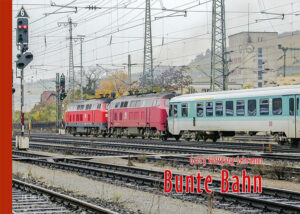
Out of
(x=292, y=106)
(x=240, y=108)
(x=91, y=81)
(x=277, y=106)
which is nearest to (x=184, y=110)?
(x=240, y=108)

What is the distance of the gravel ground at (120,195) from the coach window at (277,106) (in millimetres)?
12491

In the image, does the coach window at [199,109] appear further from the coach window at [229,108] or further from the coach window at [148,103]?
the coach window at [148,103]

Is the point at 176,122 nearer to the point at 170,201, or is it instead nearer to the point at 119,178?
the point at 119,178

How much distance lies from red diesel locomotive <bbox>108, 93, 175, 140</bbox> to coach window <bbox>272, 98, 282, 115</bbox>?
1200cm

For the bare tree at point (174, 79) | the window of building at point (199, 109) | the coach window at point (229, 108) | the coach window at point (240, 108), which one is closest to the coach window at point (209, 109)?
the window of building at point (199, 109)

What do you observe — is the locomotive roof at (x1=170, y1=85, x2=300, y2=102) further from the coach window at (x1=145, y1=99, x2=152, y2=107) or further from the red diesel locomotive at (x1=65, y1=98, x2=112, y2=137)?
the red diesel locomotive at (x1=65, y1=98, x2=112, y2=137)

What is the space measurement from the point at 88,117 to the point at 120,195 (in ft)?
126

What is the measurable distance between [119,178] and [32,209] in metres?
5.65

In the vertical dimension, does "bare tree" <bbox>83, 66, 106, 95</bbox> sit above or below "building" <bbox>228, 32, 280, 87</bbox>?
below

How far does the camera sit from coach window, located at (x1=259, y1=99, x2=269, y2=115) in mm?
26203

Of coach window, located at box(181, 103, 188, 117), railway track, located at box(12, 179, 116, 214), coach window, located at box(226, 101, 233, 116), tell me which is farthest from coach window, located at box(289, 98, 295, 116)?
railway track, located at box(12, 179, 116, 214)

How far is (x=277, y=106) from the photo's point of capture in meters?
25.6

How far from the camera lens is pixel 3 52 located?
298cm

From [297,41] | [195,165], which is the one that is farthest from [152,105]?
[297,41]
